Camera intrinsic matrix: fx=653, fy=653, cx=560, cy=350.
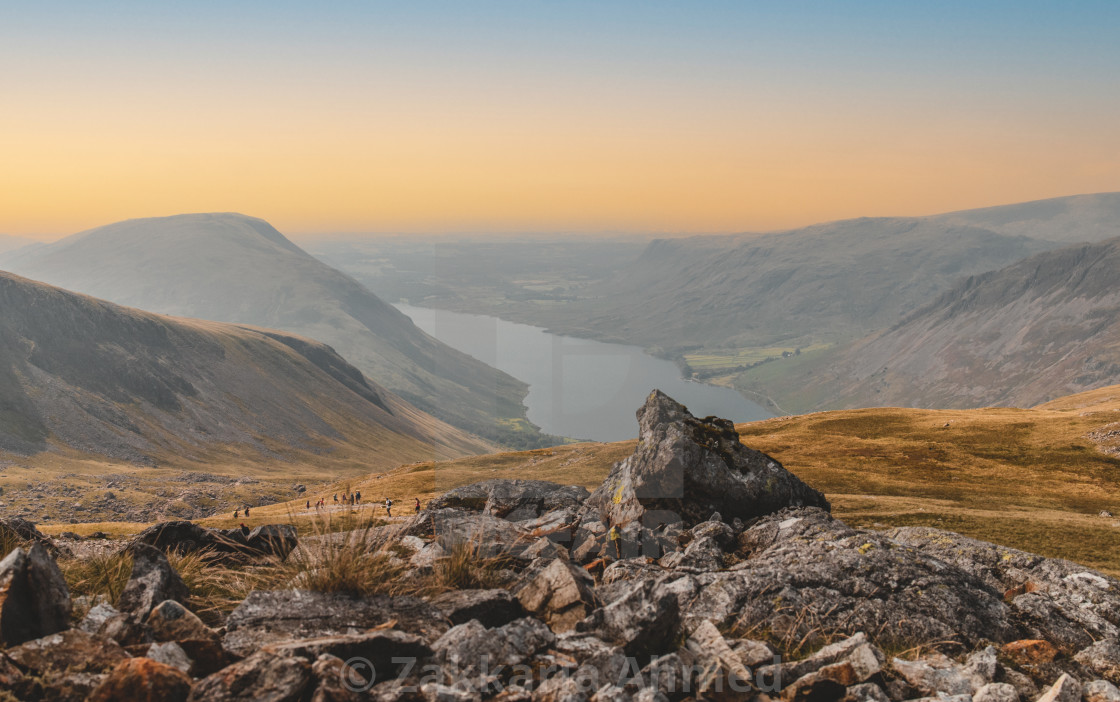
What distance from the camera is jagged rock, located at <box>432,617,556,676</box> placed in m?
8.80

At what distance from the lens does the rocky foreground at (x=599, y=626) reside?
7809 millimetres

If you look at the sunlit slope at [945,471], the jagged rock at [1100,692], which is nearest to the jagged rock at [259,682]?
the jagged rock at [1100,692]

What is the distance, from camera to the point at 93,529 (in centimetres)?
6412

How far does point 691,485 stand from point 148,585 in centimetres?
1529

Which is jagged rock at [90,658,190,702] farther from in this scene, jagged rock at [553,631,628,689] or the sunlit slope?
the sunlit slope

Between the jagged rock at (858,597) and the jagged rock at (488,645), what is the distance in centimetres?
306

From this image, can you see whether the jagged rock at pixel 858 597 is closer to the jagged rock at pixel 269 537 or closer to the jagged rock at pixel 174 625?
the jagged rock at pixel 174 625

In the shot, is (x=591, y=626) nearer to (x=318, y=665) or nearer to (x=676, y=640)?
(x=676, y=640)

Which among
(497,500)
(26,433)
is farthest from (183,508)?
(497,500)

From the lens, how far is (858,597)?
492 inches

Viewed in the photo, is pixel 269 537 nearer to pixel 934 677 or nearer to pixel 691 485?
pixel 934 677

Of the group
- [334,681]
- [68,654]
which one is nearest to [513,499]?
[334,681]

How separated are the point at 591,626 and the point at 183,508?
404 feet

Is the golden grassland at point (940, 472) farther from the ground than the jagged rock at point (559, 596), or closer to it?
closer to it
